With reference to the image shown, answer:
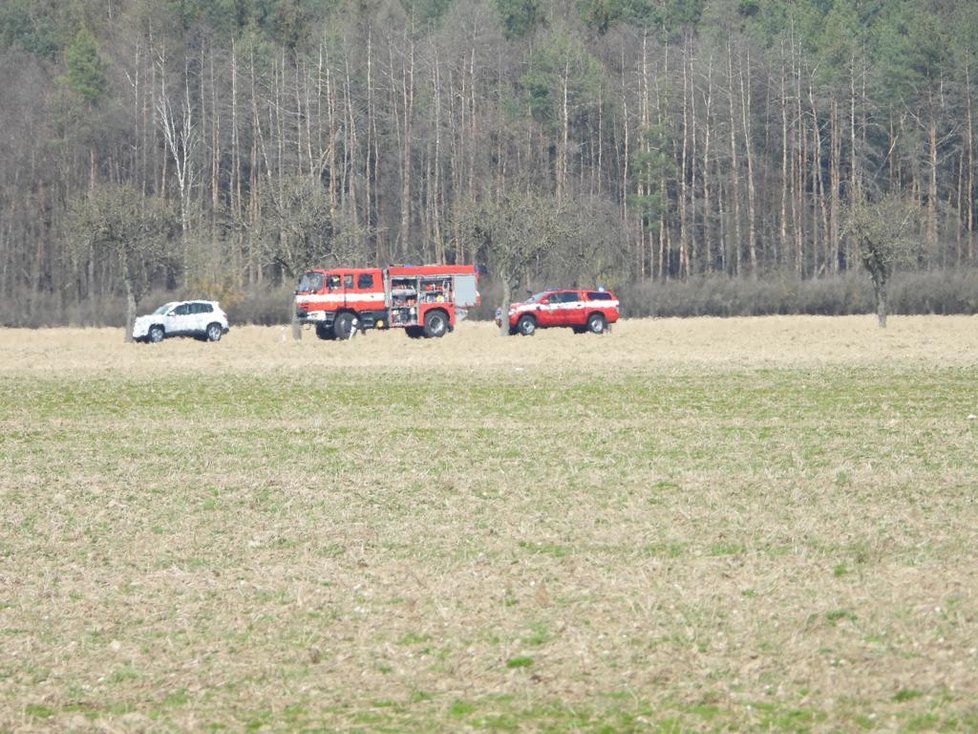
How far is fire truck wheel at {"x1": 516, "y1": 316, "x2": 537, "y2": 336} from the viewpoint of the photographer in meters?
55.2

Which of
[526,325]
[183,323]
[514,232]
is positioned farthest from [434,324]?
[183,323]

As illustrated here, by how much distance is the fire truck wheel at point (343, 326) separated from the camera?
174 ft

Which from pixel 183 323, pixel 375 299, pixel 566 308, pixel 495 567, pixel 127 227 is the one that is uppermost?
pixel 127 227

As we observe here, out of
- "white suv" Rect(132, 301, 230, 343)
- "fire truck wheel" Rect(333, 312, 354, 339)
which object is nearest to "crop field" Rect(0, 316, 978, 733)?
"fire truck wheel" Rect(333, 312, 354, 339)

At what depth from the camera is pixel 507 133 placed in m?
93.3

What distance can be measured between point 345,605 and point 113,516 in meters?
4.62

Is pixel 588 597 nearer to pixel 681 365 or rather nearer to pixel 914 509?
pixel 914 509

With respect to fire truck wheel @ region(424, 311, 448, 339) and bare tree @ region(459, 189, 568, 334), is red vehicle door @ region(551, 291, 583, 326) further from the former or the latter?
fire truck wheel @ region(424, 311, 448, 339)

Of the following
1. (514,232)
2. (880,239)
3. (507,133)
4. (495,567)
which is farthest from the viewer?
(507,133)

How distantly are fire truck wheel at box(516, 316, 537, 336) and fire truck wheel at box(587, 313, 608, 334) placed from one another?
2.00 m

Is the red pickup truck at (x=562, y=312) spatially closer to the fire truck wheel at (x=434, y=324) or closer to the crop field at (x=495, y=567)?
the fire truck wheel at (x=434, y=324)

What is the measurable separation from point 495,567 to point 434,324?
137 ft

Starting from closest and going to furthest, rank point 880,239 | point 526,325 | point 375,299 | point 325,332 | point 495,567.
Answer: point 495,567 → point 375,299 → point 325,332 → point 526,325 → point 880,239

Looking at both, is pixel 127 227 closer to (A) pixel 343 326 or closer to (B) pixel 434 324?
(A) pixel 343 326
